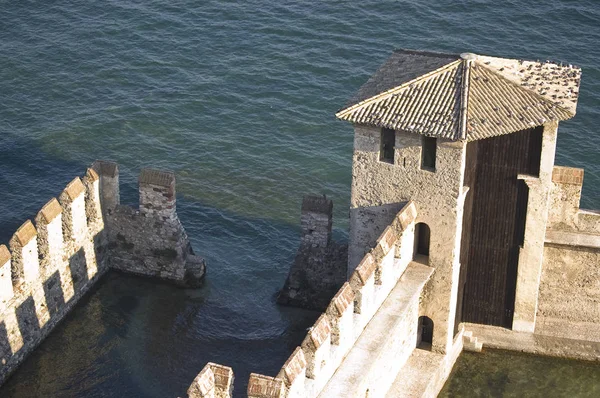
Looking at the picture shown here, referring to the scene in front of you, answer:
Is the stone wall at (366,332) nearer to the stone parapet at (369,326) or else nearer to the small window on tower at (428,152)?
the stone parapet at (369,326)

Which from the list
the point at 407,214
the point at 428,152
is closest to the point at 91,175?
the point at 407,214

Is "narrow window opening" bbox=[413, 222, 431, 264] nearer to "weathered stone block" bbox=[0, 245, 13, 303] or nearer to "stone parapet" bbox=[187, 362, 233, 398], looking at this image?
"stone parapet" bbox=[187, 362, 233, 398]

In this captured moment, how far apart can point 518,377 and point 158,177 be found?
49.2 ft

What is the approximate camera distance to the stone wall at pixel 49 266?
41938mm

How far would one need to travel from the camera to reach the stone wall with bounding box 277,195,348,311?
1742 inches

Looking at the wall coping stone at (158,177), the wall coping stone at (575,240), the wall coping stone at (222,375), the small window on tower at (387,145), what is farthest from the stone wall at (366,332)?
the wall coping stone at (158,177)

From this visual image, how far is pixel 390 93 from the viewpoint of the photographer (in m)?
39.5

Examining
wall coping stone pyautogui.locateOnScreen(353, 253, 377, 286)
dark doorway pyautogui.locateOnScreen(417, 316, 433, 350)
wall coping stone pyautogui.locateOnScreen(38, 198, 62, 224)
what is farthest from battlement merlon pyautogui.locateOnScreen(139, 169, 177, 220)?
wall coping stone pyautogui.locateOnScreen(353, 253, 377, 286)

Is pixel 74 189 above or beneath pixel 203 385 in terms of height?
above

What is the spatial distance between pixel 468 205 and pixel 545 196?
2597mm

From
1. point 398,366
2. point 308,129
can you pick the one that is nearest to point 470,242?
point 398,366

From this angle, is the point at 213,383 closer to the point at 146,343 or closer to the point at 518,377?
the point at 146,343

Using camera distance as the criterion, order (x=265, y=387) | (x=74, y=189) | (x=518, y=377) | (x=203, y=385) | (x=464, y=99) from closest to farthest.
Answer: (x=203, y=385)
(x=265, y=387)
(x=464, y=99)
(x=518, y=377)
(x=74, y=189)

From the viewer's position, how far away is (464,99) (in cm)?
3853
